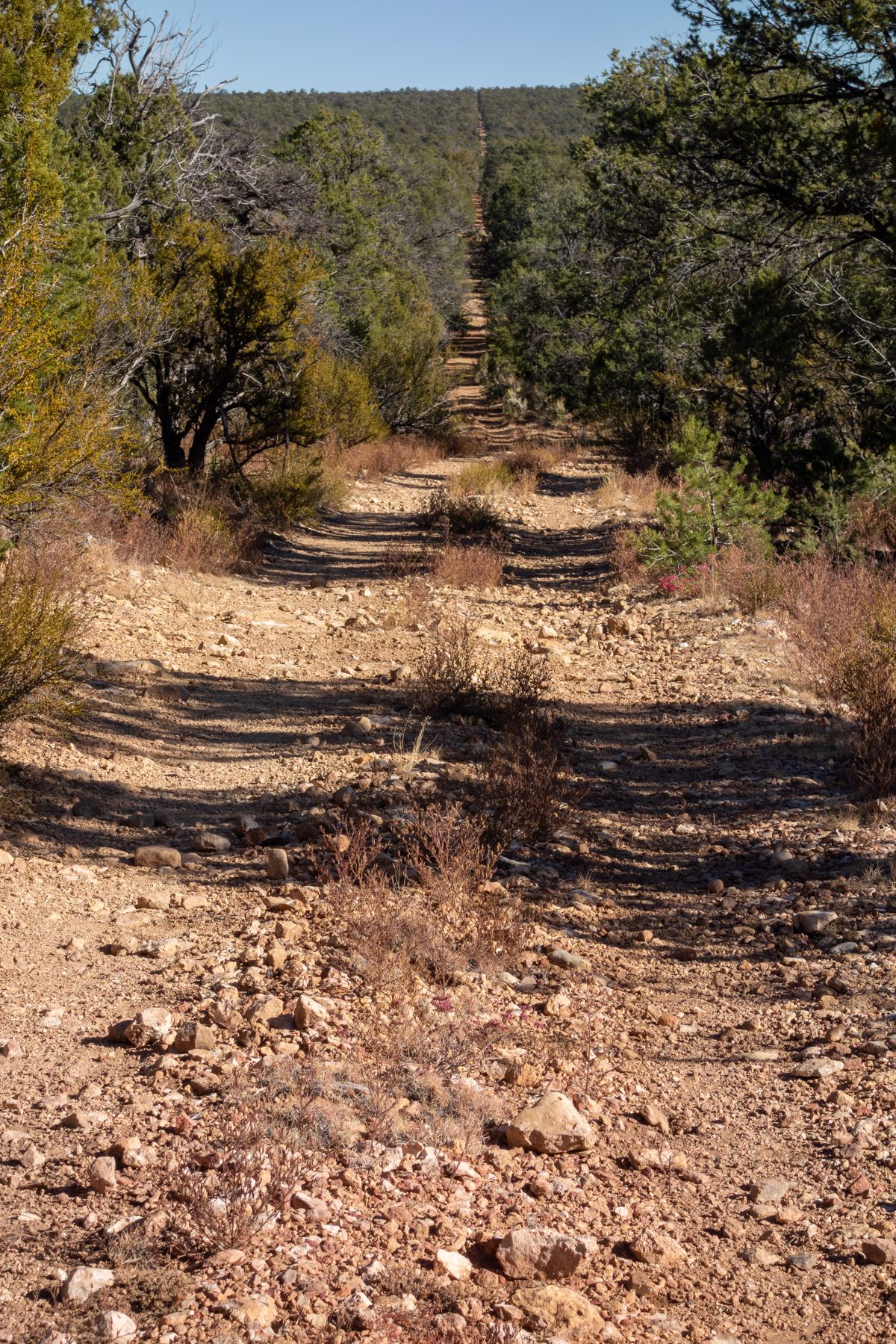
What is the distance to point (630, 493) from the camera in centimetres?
1773

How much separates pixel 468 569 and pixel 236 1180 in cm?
950

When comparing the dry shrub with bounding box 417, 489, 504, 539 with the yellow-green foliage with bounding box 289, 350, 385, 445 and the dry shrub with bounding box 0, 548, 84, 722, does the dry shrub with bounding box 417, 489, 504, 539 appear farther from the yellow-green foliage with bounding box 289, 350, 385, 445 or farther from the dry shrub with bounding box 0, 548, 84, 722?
the dry shrub with bounding box 0, 548, 84, 722

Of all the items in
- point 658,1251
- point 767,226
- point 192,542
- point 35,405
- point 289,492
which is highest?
point 767,226

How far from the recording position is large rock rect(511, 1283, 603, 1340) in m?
2.47

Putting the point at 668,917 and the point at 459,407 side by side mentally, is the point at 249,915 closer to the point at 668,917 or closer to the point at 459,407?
the point at 668,917

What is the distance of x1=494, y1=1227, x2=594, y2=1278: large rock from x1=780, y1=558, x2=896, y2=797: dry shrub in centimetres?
354

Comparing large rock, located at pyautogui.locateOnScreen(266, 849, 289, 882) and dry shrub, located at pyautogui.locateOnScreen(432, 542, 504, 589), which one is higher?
dry shrub, located at pyautogui.locateOnScreen(432, 542, 504, 589)

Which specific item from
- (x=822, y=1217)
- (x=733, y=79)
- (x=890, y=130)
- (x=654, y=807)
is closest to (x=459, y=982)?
(x=822, y=1217)

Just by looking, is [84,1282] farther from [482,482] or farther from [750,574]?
[482,482]

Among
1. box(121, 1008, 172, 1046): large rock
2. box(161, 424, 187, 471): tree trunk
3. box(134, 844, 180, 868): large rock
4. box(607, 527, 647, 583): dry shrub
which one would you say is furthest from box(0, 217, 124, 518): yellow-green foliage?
box(607, 527, 647, 583): dry shrub

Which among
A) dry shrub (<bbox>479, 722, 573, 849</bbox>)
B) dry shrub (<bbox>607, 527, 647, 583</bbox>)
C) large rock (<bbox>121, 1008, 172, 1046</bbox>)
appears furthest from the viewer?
dry shrub (<bbox>607, 527, 647, 583</bbox>)

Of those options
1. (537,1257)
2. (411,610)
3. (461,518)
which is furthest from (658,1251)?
(461,518)

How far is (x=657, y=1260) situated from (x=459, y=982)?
4.73 ft

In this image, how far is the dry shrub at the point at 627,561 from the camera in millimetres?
11539
